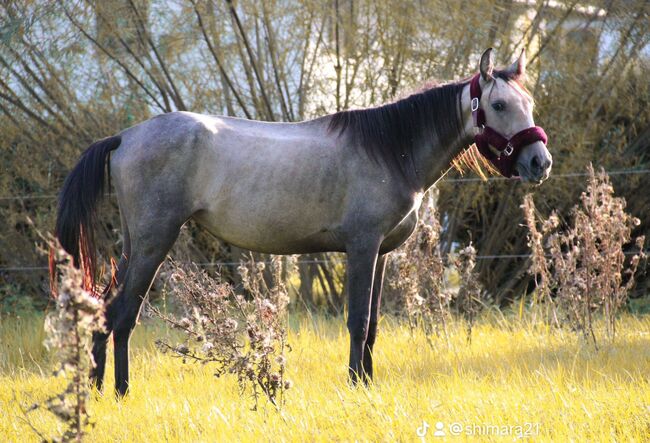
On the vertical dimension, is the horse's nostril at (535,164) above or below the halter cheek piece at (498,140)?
below

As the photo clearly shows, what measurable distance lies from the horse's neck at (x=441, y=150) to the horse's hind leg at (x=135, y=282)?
4.52ft

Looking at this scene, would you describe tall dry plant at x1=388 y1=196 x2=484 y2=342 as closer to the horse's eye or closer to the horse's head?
the horse's head

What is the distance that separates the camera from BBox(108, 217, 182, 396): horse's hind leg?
389cm

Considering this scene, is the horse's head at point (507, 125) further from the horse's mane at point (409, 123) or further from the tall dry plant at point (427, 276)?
the tall dry plant at point (427, 276)

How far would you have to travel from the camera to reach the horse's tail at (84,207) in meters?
3.86

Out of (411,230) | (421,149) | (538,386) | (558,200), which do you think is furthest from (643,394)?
(558,200)

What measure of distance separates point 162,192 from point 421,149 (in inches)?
55.5

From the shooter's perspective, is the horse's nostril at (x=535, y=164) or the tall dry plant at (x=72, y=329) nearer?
the tall dry plant at (x=72, y=329)

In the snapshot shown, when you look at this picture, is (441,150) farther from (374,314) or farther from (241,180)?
(241,180)

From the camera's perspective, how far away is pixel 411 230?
13.3ft

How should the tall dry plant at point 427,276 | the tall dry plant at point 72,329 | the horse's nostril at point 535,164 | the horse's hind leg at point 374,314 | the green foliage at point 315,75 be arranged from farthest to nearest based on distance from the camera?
the green foliage at point 315,75 < the tall dry plant at point 427,276 < the horse's hind leg at point 374,314 < the horse's nostril at point 535,164 < the tall dry plant at point 72,329

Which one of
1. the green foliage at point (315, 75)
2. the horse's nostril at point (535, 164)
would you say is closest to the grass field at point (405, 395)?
the horse's nostril at point (535, 164)

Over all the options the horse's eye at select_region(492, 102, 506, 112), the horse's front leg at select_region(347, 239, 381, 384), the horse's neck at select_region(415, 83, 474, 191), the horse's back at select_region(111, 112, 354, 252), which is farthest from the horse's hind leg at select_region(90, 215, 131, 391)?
the horse's eye at select_region(492, 102, 506, 112)

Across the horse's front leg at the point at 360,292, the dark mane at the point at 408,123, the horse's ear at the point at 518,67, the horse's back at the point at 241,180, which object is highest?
the horse's ear at the point at 518,67
